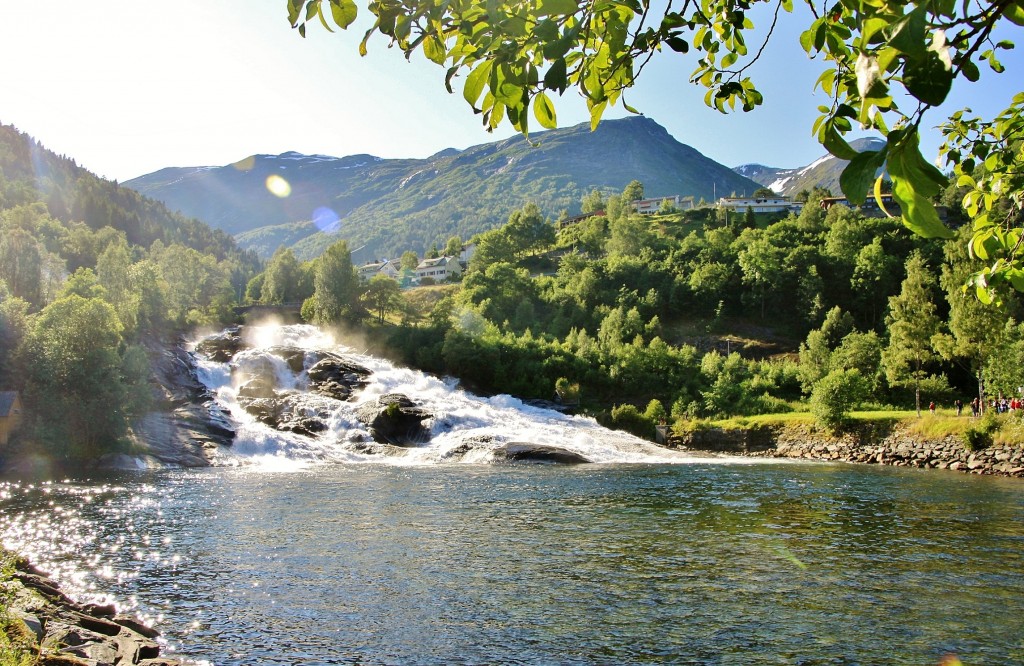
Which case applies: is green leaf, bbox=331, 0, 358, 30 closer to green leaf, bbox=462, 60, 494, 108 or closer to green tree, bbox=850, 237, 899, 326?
green leaf, bbox=462, 60, 494, 108

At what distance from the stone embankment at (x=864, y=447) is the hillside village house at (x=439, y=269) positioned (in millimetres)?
85814

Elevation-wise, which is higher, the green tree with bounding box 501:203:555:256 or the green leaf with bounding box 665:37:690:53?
the green tree with bounding box 501:203:555:256

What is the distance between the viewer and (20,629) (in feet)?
34.6

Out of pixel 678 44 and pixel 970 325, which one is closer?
pixel 678 44

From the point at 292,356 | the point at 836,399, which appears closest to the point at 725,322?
the point at 836,399

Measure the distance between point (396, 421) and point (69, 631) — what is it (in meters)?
40.1

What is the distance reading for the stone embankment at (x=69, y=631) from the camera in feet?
33.7

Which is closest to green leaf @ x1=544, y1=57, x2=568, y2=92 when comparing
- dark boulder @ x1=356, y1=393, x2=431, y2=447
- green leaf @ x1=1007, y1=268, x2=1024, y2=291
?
green leaf @ x1=1007, y1=268, x2=1024, y2=291

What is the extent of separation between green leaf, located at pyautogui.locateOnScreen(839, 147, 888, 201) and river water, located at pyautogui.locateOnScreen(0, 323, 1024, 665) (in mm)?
12252

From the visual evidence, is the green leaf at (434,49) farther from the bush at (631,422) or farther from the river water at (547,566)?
the bush at (631,422)

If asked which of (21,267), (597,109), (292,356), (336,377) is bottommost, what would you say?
(336,377)

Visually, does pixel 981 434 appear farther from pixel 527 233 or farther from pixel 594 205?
pixel 594 205

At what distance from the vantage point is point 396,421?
5184 centimetres

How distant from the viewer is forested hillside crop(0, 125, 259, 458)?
40844 millimetres
